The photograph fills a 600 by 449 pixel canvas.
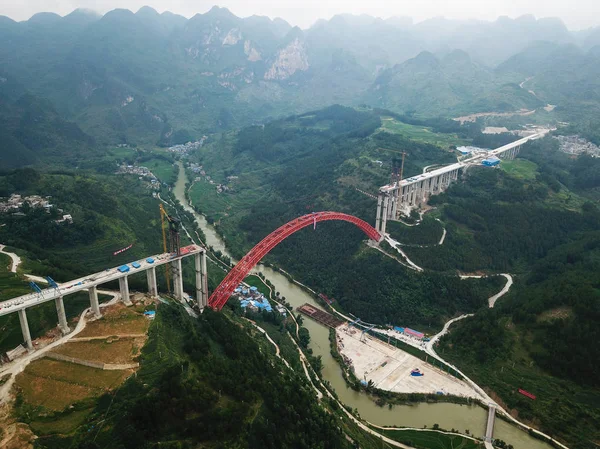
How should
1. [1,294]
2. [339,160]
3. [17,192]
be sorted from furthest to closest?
1. [339,160]
2. [17,192]
3. [1,294]

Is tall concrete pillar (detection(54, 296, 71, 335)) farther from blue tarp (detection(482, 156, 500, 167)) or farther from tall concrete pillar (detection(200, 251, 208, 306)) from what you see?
blue tarp (detection(482, 156, 500, 167))

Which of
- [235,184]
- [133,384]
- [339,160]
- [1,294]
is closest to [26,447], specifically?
[133,384]

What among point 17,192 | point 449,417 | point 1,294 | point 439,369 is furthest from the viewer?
point 17,192

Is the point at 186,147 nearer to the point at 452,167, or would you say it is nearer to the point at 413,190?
the point at 452,167

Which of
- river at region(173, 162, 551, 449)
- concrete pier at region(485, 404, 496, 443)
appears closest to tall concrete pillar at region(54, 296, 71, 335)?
river at region(173, 162, 551, 449)

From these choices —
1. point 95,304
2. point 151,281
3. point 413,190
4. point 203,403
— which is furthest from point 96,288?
point 413,190

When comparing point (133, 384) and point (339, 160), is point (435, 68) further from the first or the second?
point (133, 384)
